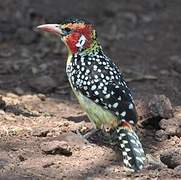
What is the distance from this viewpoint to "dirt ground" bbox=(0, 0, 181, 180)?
213 inches

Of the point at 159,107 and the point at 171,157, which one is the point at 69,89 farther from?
the point at 171,157

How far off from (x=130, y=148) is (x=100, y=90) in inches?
23.6

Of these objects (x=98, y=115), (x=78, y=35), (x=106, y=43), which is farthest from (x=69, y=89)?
(x=98, y=115)

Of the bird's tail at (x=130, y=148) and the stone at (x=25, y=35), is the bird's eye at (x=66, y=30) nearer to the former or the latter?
the bird's tail at (x=130, y=148)

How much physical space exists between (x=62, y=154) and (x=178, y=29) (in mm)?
5515

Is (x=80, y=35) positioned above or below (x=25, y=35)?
above

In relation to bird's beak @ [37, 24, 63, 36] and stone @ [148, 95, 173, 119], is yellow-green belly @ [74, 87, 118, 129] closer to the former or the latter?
stone @ [148, 95, 173, 119]

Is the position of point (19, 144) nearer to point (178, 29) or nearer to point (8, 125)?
point (8, 125)

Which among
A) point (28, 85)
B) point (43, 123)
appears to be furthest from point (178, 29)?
point (43, 123)

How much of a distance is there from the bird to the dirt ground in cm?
16

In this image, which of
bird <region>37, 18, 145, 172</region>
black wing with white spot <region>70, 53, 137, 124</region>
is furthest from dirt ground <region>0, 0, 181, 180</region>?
black wing with white spot <region>70, 53, 137, 124</region>

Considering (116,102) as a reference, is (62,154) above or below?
below

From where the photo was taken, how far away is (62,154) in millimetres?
5609

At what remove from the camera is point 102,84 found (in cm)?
577
